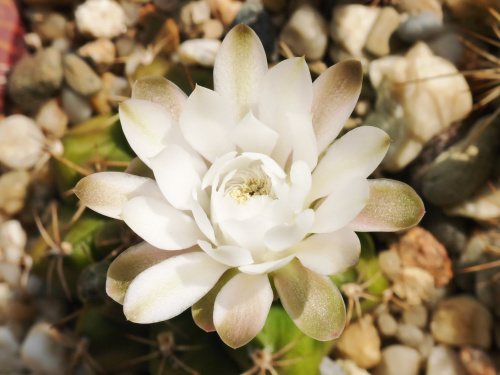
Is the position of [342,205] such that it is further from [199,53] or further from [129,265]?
[199,53]

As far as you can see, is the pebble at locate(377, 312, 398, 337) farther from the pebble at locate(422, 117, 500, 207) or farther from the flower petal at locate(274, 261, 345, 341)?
the flower petal at locate(274, 261, 345, 341)

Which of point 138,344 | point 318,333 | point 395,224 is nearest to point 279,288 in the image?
Result: point 318,333

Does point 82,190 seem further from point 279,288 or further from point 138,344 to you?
point 138,344

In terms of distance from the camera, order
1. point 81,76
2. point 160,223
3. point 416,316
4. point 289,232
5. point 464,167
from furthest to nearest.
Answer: point 81,76
point 416,316
point 464,167
point 160,223
point 289,232

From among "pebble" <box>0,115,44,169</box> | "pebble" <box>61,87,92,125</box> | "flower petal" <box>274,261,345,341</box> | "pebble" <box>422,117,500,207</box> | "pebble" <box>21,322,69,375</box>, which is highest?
"flower petal" <box>274,261,345,341</box>

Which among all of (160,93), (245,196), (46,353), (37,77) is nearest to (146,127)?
(160,93)

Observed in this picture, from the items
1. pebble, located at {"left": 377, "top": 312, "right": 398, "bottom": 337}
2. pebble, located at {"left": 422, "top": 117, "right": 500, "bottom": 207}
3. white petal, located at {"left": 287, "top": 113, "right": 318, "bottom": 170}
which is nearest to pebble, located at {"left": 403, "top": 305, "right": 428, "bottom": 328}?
pebble, located at {"left": 377, "top": 312, "right": 398, "bottom": 337}
